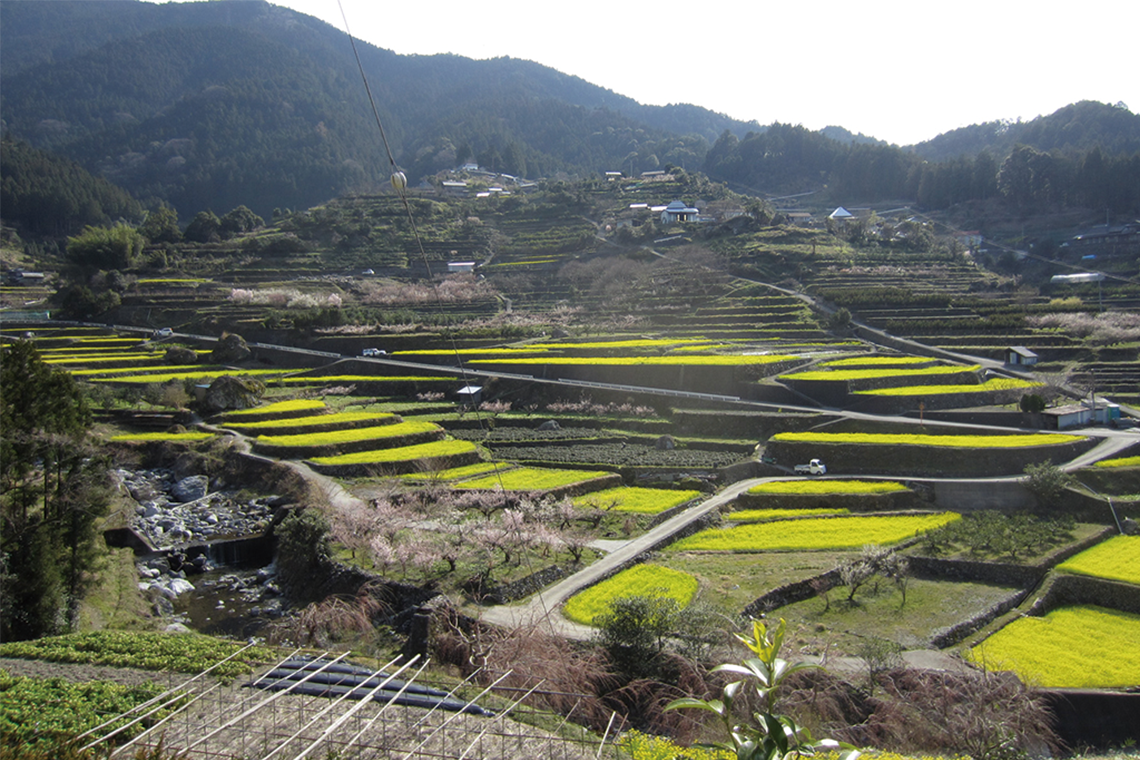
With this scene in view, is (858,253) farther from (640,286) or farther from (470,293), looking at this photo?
(470,293)

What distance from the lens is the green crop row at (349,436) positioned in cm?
2858

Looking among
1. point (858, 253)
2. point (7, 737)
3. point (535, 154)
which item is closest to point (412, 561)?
point (7, 737)

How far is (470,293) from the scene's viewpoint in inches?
2425

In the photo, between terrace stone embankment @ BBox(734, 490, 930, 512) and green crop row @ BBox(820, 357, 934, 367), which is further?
green crop row @ BBox(820, 357, 934, 367)

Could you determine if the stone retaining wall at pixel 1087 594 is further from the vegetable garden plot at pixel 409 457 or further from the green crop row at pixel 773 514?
the vegetable garden plot at pixel 409 457

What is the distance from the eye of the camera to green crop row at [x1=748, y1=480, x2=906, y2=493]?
24250 mm

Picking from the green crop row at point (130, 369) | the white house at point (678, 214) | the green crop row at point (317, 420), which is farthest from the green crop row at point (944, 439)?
the white house at point (678, 214)

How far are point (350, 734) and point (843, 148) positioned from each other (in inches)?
4418

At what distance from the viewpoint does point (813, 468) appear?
26.5 m

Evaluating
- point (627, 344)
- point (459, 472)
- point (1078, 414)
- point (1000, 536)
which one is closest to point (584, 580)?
point (459, 472)

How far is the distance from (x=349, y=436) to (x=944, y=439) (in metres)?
23.0

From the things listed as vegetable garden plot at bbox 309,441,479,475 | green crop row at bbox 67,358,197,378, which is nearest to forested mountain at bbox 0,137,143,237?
green crop row at bbox 67,358,197,378

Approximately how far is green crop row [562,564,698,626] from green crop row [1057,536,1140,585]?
9.71 meters

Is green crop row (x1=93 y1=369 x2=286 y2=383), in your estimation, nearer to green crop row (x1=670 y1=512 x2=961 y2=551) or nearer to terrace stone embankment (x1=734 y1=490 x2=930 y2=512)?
green crop row (x1=670 y1=512 x2=961 y2=551)
